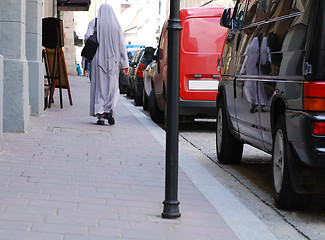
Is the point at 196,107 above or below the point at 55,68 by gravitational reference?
below

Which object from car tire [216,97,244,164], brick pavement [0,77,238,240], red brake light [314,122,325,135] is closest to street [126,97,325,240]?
car tire [216,97,244,164]

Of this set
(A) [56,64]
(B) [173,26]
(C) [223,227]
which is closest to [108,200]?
(C) [223,227]

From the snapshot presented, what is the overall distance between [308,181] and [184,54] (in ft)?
23.4

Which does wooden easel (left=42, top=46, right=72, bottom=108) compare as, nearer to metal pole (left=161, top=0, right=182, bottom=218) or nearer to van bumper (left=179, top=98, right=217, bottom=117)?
van bumper (left=179, top=98, right=217, bottom=117)

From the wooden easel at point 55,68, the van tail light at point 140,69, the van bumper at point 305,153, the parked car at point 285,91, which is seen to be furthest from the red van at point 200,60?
the van tail light at point 140,69

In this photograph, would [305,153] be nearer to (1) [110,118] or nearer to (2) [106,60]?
(1) [110,118]

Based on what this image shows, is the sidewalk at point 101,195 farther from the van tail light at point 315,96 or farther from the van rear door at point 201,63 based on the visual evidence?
the van rear door at point 201,63

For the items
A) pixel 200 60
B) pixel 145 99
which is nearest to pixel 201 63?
pixel 200 60

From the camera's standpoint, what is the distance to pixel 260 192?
6.84m

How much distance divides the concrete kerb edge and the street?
13 centimetres

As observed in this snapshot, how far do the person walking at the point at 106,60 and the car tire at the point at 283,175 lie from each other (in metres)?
6.72

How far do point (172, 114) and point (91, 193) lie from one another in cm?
116

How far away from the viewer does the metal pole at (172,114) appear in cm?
507

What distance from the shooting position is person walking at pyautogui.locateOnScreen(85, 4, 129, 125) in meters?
12.6
